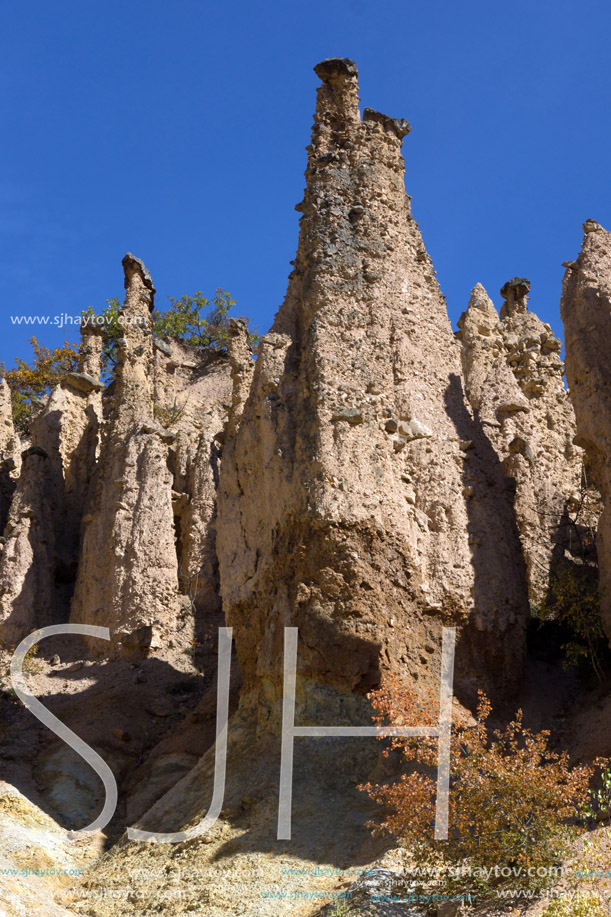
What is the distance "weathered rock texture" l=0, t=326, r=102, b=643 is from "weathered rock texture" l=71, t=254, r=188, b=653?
0.67 metres

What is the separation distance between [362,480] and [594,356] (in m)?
3.80

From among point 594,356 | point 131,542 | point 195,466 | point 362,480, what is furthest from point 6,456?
point 594,356

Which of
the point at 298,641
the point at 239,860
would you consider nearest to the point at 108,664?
the point at 298,641

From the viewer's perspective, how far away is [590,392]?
13.6 metres

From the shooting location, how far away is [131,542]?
722 inches

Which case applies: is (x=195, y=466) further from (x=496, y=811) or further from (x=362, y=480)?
(x=496, y=811)

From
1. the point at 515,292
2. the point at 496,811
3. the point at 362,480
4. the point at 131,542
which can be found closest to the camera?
the point at 496,811

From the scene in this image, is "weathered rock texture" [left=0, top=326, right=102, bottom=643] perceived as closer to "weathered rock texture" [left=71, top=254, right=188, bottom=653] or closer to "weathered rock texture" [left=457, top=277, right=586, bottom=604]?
"weathered rock texture" [left=71, top=254, right=188, bottom=653]

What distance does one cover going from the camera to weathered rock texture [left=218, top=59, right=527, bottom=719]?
12305 millimetres

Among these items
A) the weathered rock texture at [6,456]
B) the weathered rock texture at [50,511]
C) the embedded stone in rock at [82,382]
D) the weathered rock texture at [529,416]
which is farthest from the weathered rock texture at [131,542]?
the weathered rock texture at [529,416]

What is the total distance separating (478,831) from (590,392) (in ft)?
21.2

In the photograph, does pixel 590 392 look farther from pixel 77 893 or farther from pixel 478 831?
pixel 77 893

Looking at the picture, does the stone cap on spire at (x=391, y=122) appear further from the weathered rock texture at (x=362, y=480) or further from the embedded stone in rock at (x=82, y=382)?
the embedded stone in rock at (x=82, y=382)

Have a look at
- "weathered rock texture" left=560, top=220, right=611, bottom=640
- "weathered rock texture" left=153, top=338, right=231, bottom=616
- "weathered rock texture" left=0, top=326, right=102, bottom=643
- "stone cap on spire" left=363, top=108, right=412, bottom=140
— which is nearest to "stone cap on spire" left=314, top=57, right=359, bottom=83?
"stone cap on spire" left=363, top=108, right=412, bottom=140
